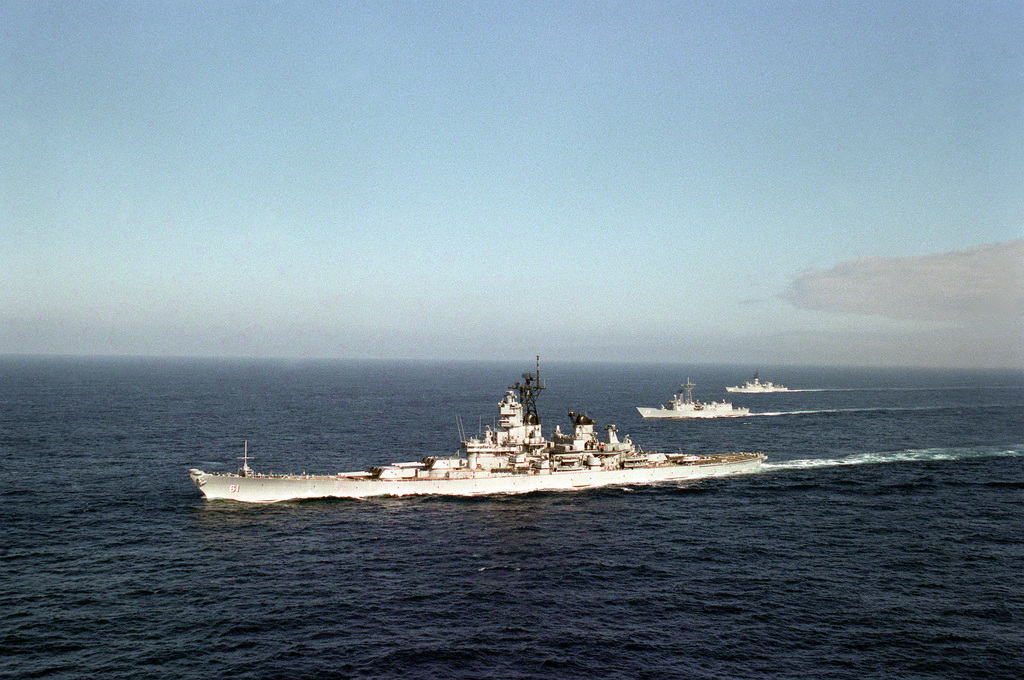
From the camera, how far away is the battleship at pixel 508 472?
75.2 metres

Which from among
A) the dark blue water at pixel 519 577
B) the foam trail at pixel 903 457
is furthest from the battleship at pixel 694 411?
the dark blue water at pixel 519 577

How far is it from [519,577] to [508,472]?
3236 centimetres

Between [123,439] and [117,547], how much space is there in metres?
66.9

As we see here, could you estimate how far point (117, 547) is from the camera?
57.8 m

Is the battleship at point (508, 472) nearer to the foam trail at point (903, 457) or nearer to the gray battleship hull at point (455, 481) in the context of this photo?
the gray battleship hull at point (455, 481)

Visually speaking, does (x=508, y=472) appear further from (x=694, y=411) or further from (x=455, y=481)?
(x=694, y=411)

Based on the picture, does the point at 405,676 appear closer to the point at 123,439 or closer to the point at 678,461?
the point at 678,461

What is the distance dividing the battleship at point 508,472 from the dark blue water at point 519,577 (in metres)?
2.87

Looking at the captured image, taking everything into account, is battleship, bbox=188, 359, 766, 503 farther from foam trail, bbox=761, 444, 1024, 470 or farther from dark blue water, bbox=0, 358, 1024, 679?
foam trail, bbox=761, 444, 1024, 470

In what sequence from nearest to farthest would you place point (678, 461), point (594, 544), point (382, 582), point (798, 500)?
point (382, 582)
point (594, 544)
point (798, 500)
point (678, 461)

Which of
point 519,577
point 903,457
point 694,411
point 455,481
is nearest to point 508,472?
point 455,481

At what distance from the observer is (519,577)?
53156 mm

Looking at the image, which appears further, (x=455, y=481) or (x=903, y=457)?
(x=903, y=457)

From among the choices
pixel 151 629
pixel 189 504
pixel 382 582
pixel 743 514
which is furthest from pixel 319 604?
pixel 743 514
